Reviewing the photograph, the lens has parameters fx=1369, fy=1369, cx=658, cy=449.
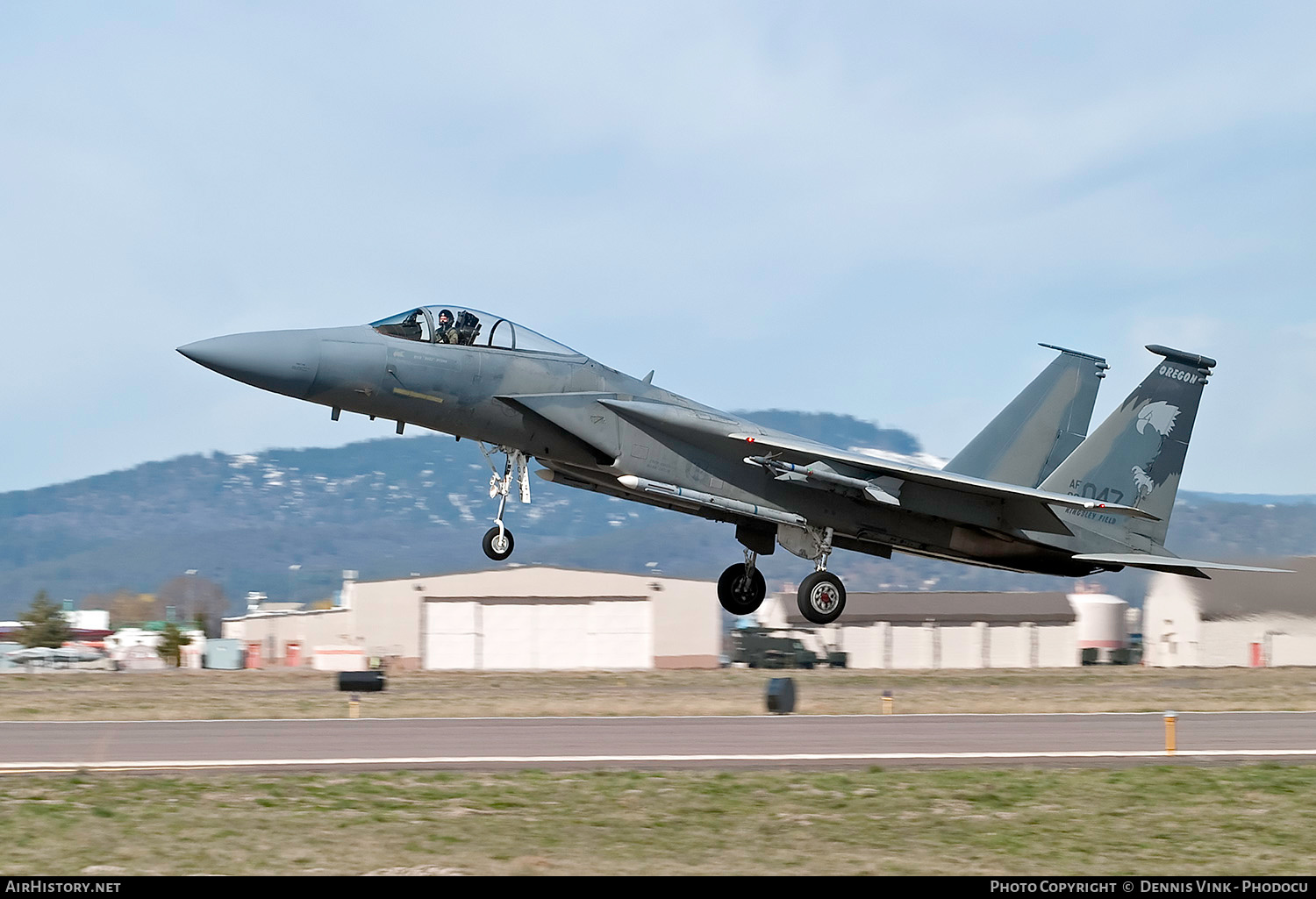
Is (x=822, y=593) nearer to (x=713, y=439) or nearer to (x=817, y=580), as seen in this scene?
(x=817, y=580)

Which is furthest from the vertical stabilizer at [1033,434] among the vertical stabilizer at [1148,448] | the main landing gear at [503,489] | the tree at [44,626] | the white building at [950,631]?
the tree at [44,626]

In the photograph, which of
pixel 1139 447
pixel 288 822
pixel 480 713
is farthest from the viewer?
pixel 480 713

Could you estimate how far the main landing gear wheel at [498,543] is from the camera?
695 inches

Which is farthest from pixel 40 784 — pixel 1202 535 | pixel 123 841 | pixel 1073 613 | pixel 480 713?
pixel 1202 535

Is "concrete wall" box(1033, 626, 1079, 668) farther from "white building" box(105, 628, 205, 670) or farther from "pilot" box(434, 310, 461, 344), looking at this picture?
"pilot" box(434, 310, 461, 344)

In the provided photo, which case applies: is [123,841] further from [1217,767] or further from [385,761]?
[1217,767]

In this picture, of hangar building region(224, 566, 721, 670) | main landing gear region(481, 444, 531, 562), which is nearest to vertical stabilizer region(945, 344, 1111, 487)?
main landing gear region(481, 444, 531, 562)

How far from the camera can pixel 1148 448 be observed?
875 inches

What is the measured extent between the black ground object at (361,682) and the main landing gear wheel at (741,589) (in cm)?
1594

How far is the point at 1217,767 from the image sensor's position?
17.5m

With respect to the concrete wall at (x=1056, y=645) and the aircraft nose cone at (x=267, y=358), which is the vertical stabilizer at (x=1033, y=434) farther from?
the concrete wall at (x=1056, y=645)

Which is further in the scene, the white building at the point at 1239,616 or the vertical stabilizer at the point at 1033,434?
the white building at the point at 1239,616

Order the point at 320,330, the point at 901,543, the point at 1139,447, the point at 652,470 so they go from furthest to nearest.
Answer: the point at 1139,447 < the point at 901,543 < the point at 652,470 < the point at 320,330
